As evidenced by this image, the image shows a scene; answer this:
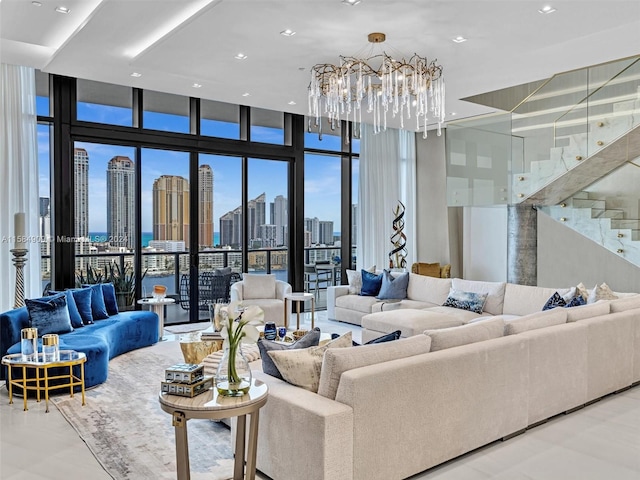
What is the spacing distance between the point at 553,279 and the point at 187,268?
5606 millimetres

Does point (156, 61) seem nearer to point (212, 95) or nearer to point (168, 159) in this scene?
point (212, 95)

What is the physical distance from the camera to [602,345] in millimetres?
4195

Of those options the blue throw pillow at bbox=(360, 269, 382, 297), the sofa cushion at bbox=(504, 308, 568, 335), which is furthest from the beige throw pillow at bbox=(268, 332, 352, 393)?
the blue throw pillow at bbox=(360, 269, 382, 297)

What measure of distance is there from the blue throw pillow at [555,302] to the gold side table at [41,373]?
426 centimetres

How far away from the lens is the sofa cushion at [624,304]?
463 centimetres

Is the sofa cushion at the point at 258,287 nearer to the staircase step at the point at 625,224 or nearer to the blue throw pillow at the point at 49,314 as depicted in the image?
the blue throw pillow at the point at 49,314

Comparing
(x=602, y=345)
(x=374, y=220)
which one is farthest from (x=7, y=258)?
(x=602, y=345)

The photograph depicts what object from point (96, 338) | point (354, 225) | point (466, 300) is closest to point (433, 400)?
point (96, 338)

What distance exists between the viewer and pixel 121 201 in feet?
23.3

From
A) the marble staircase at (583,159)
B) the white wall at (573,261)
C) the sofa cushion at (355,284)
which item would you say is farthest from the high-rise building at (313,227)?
the white wall at (573,261)

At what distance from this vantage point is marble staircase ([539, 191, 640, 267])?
262 inches

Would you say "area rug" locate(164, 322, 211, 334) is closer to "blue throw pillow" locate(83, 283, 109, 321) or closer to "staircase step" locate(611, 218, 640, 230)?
"blue throw pillow" locate(83, 283, 109, 321)

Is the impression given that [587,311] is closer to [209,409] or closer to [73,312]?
[209,409]

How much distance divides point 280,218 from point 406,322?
3.53 meters
